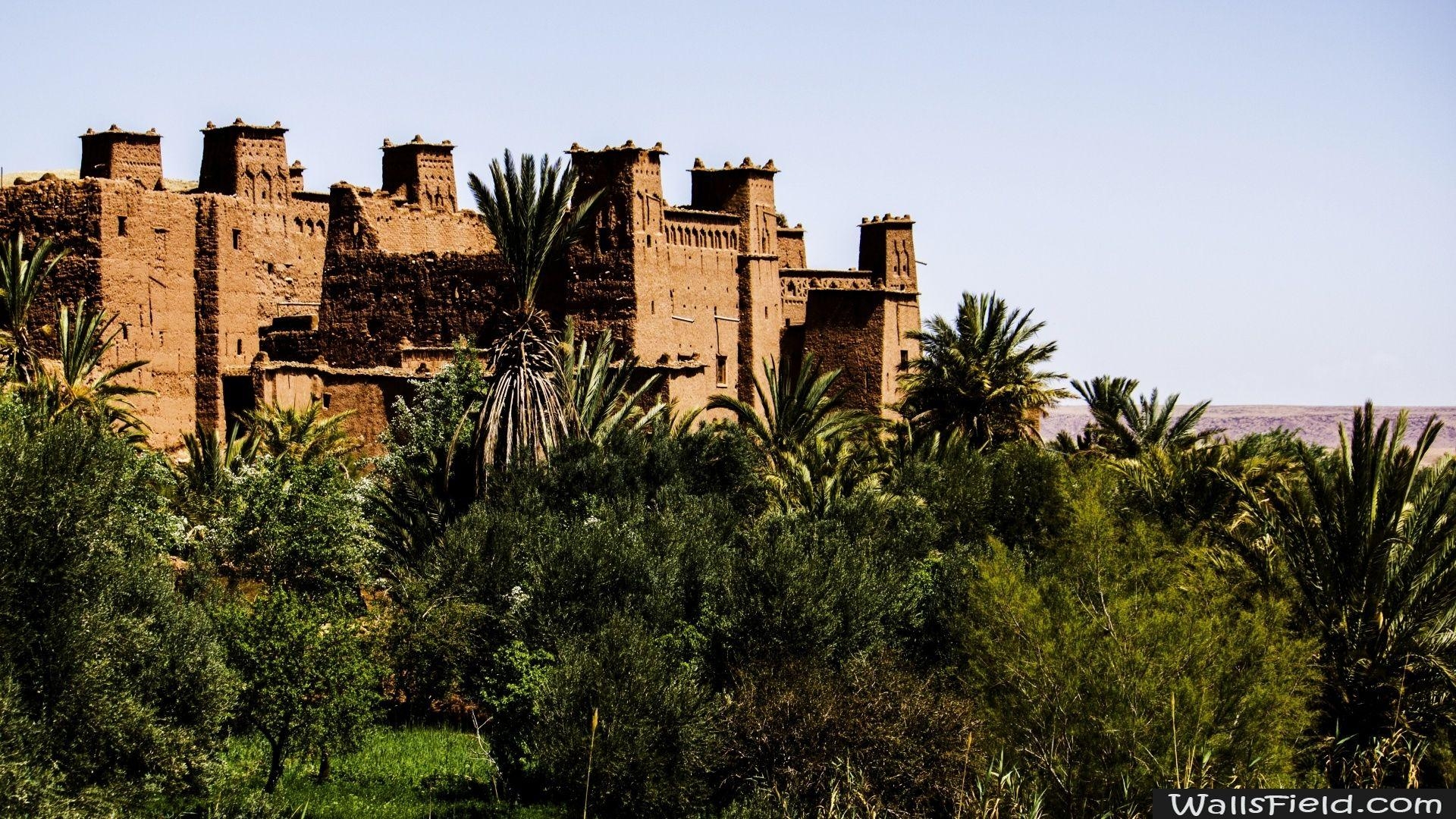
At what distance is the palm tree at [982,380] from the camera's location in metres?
36.1

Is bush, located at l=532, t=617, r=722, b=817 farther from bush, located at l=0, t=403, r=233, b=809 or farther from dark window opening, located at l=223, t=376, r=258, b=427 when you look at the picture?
dark window opening, located at l=223, t=376, r=258, b=427

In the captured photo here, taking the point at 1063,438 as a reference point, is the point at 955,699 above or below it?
below

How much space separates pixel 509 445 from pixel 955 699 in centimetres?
928

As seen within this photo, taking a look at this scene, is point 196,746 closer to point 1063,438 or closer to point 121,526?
point 121,526

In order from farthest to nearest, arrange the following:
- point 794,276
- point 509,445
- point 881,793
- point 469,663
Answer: point 794,276, point 509,445, point 469,663, point 881,793

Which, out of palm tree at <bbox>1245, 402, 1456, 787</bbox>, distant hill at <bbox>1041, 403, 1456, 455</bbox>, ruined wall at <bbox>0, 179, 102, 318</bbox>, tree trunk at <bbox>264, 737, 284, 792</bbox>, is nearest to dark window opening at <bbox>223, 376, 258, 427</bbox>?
ruined wall at <bbox>0, 179, 102, 318</bbox>

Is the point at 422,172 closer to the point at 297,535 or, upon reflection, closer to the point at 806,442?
the point at 806,442

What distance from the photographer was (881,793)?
21172mm

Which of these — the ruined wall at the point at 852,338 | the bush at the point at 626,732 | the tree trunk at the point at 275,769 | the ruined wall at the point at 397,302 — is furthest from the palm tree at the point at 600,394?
the tree trunk at the point at 275,769

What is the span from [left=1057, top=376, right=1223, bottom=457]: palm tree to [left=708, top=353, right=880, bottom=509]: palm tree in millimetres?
4158

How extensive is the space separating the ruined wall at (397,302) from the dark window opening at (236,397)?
8.44ft

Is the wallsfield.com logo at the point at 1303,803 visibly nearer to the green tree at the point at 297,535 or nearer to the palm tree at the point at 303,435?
the green tree at the point at 297,535

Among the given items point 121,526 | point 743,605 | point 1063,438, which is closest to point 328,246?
point 1063,438

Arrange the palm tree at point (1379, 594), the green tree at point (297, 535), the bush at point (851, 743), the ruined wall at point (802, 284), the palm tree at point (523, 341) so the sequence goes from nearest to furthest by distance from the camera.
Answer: the palm tree at point (1379, 594)
the bush at point (851, 743)
the green tree at point (297, 535)
the palm tree at point (523, 341)
the ruined wall at point (802, 284)
